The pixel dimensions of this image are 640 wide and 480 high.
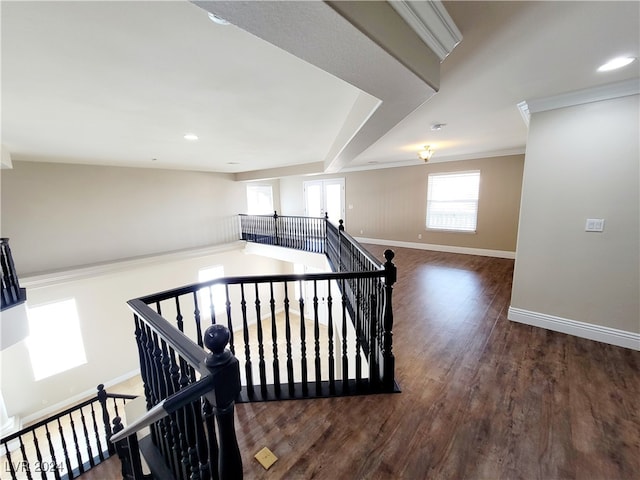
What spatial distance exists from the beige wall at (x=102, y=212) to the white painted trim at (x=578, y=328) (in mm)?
7366

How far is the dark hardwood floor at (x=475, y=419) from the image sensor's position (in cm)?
135

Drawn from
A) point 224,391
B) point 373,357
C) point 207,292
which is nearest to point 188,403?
point 224,391

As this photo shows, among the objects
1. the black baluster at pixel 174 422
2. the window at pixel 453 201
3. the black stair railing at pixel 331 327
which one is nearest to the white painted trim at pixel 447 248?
the window at pixel 453 201

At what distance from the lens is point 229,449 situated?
2.68 feet

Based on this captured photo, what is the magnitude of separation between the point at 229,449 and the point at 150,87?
92.2 inches

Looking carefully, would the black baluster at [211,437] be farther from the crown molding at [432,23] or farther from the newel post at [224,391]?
the crown molding at [432,23]

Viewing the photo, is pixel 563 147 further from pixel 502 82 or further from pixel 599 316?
pixel 599 316

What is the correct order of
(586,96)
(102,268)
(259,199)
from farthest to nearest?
1. (259,199)
2. (102,268)
3. (586,96)

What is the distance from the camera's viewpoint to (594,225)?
2.36 metres

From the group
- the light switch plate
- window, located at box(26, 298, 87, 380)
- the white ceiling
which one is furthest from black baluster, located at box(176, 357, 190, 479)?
window, located at box(26, 298, 87, 380)

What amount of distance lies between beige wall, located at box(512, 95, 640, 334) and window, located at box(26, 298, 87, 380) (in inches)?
306

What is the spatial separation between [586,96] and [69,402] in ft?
30.2

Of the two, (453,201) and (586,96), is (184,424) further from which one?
(453,201)

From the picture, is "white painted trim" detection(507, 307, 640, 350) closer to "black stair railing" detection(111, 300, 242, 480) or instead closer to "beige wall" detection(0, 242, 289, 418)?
"black stair railing" detection(111, 300, 242, 480)
